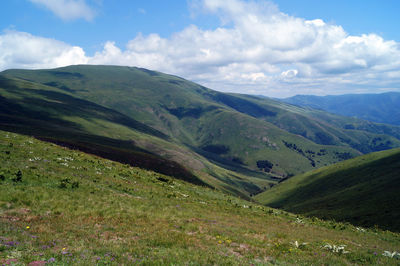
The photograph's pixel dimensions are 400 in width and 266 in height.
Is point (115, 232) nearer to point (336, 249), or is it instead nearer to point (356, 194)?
point (336, 249)

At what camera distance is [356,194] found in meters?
77.0

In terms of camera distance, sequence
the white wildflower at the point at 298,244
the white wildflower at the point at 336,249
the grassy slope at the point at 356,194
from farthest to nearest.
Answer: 1. the grassy slope at the point at 356,194
2. the white wildflower at the point at 298,244
3. the white wildflower at the point at 336,249

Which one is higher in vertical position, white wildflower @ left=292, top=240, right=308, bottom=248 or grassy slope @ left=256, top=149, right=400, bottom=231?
white wildflower @ left=292, top=240, right=308, bottom=248

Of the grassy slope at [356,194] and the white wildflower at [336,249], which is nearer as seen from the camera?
the white wildflower at [336,249]

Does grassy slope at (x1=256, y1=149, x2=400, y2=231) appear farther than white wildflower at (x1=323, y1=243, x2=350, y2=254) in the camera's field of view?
Yes

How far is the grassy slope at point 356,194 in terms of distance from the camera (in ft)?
177

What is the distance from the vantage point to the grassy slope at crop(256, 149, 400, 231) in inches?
2119

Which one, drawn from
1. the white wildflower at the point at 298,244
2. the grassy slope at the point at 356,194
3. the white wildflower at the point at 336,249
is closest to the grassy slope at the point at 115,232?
the white wildflower at the point at 298,244

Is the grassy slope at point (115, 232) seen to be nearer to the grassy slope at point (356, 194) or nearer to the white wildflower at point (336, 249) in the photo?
the white wildflower at point (336, 249)

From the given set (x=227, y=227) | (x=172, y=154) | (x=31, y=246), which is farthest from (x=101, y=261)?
(x=172, y=154)

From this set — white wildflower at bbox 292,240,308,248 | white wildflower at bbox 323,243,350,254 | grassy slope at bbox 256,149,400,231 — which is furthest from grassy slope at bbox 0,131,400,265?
grassy slope at bbox 256,149,400,231

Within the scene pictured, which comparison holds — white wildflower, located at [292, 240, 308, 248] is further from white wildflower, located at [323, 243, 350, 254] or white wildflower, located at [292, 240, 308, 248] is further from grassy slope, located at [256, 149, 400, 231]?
grassy slope, located at [256, 149, 400, 231]

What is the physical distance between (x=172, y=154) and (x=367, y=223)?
148378 millimetres

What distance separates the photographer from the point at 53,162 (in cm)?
3173
